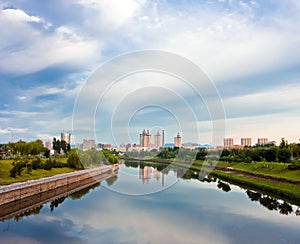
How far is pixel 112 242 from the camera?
1073 centimetres

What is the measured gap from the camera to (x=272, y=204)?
18.1 m

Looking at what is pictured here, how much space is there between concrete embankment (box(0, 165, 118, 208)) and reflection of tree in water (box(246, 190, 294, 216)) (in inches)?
526

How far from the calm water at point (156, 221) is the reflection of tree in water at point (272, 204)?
0.05 m

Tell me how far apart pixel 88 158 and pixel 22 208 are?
2093 centimetres

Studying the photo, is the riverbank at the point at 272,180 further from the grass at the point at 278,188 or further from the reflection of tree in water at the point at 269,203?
the reflection of tree in water at the point at 269,203

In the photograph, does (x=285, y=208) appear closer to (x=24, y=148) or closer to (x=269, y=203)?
(x=269, y=203)

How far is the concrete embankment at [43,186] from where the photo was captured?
15875 millimetres

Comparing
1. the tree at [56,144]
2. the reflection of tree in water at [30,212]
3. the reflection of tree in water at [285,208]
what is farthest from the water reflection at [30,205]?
the tree at [56,144]

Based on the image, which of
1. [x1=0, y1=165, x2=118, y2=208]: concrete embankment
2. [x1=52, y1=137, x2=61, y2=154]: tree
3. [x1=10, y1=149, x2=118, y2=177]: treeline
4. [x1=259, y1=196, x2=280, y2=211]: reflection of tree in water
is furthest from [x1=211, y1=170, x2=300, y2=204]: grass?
[x1=52, y1=137, x2=61, y2=154]: tree

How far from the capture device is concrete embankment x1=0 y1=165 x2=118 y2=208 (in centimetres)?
1588

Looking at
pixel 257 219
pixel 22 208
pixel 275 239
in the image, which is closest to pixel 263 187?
pixel 257 219

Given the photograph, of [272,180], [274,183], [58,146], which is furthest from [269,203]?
[58,146]

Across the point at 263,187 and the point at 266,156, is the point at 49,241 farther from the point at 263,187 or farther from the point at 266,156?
the point at 266,156

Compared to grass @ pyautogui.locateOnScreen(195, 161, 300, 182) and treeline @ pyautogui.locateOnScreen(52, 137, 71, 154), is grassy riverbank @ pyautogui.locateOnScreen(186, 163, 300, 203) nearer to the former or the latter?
grass @ pyautogui.locateOnScreen(195, 161, 300, 182)
